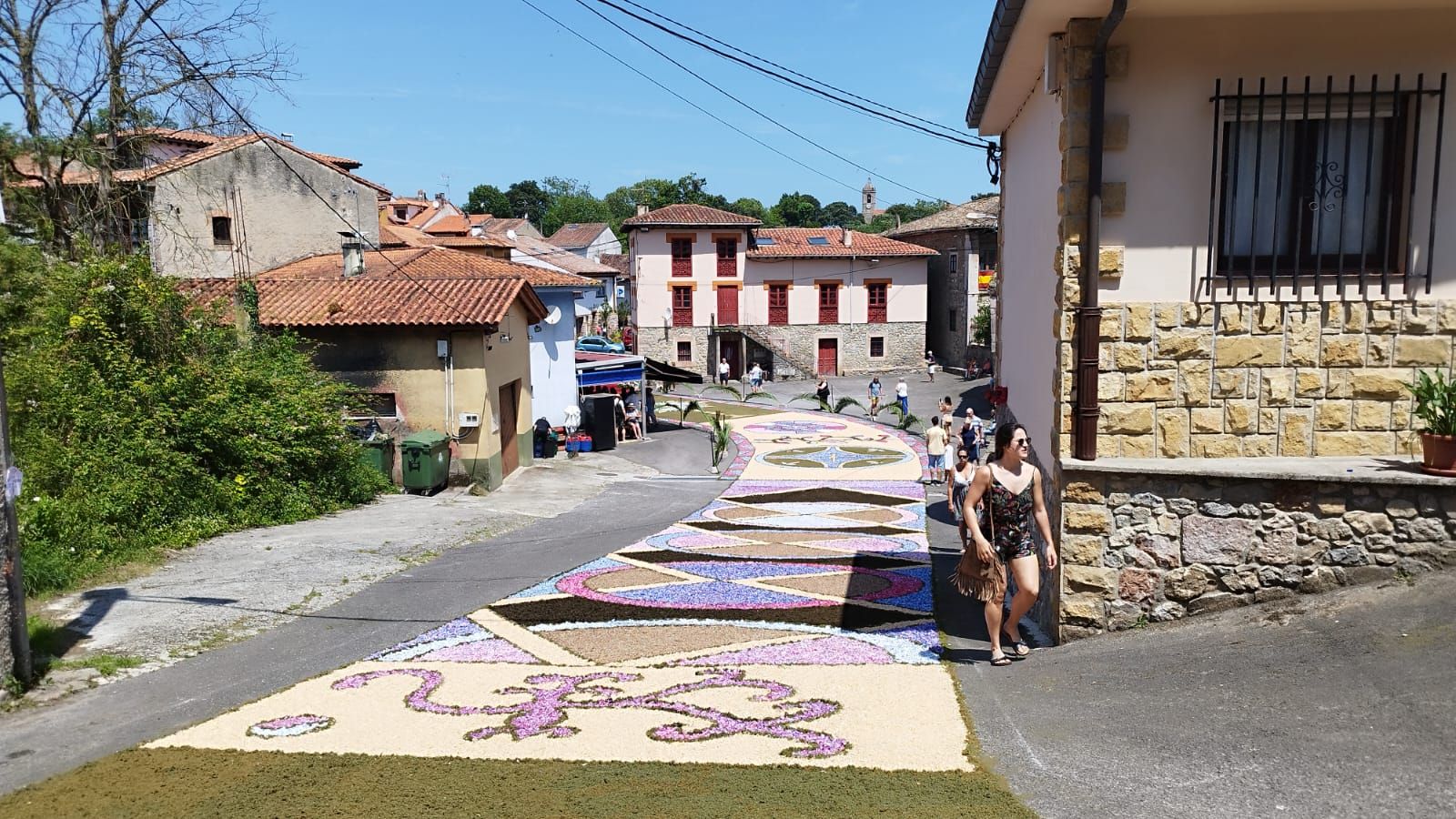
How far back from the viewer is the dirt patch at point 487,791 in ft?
17.1

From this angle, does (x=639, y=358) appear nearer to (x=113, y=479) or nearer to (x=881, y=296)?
(x=113, y=479)

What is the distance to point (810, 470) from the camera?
23.7 meters

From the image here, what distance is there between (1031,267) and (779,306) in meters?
43.8

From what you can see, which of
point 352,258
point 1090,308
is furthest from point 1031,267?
point 352,258

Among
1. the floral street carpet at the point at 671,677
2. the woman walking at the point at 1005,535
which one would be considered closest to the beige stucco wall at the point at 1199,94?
the woman walking at the point at 1005,535

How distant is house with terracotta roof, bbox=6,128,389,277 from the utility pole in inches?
731

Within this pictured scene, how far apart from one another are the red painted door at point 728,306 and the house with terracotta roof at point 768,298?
0.16ft

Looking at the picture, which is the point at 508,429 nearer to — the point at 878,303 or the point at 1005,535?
the point at 1005,535

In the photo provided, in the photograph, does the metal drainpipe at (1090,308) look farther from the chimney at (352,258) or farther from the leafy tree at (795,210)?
the leafy tree at (795,210)

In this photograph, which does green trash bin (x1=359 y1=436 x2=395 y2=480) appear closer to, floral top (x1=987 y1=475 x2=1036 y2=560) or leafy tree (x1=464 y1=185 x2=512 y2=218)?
floral top (x1=987 y1=475 x2=1036 y2=560)

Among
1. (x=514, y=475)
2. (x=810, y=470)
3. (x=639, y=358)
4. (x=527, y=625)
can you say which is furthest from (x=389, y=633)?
(x=639, y=358)

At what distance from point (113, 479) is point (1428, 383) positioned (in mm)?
14575

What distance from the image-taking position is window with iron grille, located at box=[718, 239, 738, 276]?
174ft

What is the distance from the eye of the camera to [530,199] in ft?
420
